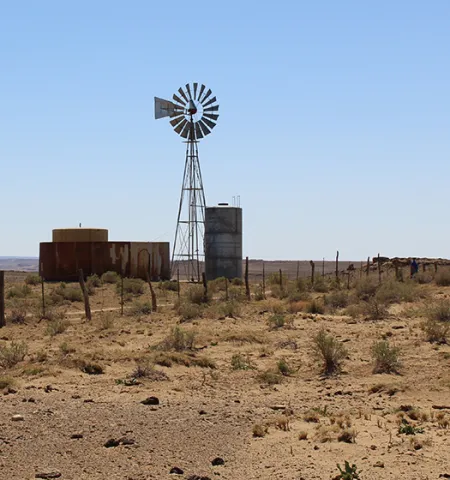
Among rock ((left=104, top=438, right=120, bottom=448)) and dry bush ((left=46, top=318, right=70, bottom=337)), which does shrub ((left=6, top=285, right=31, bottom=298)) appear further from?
rock ((left=104, top=438, right=120, bottom=448))

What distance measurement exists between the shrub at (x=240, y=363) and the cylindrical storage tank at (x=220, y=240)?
2939cm

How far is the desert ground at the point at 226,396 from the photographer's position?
33.0 feet

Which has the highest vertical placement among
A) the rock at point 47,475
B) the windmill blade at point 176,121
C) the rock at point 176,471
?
the windmill blade at point 176,121

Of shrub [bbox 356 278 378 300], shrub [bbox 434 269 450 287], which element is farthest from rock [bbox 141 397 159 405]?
shrub [bbox 434 269 450 287]

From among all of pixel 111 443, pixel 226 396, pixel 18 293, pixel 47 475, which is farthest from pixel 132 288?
pixel 47 475

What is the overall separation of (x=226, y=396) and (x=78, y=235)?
34483 millimetres

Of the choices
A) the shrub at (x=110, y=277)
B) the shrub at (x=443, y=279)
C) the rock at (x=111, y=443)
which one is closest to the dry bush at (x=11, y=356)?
the rock at (x=111, y=443)

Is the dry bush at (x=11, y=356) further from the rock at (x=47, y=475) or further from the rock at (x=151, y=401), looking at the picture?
the rock at (x=47, y=475)

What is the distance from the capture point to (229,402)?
1370 cm

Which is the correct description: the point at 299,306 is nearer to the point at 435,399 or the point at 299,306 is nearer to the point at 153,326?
the point at 153,326

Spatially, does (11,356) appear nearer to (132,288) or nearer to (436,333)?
(436,333)

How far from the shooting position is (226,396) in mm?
14250

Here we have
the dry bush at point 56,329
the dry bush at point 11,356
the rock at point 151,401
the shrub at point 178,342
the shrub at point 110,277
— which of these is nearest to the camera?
the rock at point 151,401

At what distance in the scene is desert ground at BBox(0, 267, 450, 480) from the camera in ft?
33.0
